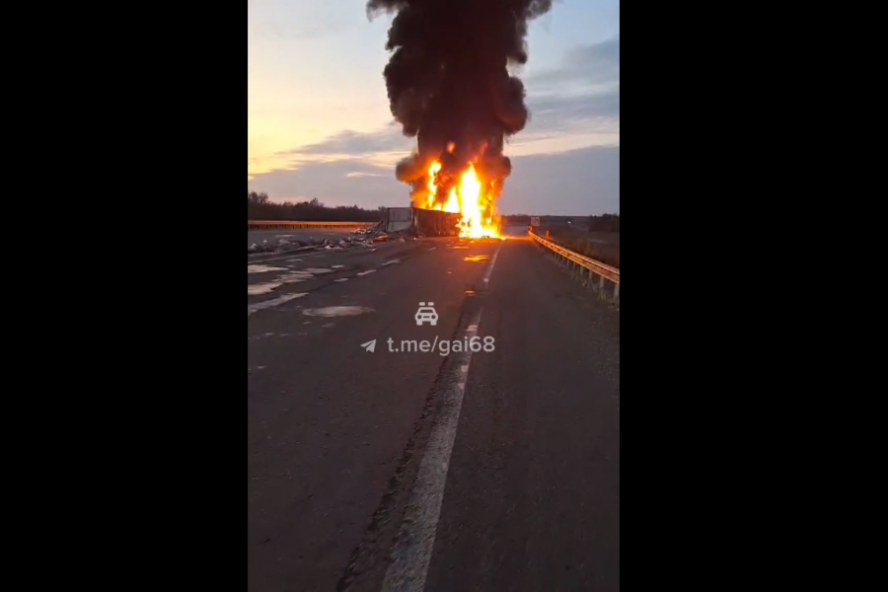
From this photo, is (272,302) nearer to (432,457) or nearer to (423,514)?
(432,457)

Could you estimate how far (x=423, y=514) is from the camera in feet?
9.47

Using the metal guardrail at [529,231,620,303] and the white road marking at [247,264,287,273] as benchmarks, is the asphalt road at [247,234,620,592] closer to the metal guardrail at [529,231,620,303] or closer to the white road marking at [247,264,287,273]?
the metal guardrail at [529,231,620,303]

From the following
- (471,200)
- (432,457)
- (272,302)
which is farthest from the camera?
(471,200)

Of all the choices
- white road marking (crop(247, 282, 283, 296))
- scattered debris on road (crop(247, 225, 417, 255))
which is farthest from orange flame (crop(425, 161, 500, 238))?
scattered debris on road (crop(247, 225, 417, 255))

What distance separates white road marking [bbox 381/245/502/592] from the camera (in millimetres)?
2391

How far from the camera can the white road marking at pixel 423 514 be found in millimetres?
2391

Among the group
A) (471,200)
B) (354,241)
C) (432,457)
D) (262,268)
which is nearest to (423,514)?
(432,457)

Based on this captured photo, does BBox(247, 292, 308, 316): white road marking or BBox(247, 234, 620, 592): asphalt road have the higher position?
BBox(247, 292, 308, 316): white road marking

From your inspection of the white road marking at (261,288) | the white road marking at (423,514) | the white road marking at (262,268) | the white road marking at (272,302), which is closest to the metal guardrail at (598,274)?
the white road marking at (272,302)

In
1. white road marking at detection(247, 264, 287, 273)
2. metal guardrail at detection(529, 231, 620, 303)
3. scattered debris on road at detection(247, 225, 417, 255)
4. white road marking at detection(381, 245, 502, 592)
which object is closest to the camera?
white road marking at detection(381, 245, 502, 592)

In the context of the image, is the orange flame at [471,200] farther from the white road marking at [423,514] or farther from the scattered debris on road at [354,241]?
the white road marking at [423,514]

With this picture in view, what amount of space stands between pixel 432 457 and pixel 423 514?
28.8 inches

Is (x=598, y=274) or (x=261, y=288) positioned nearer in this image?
(x=261, y=288)
